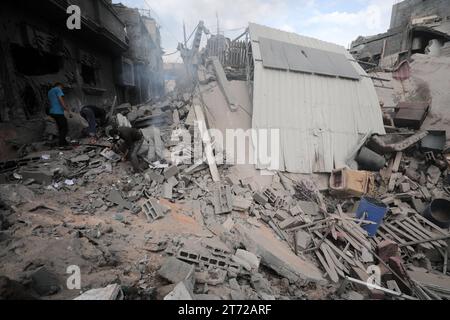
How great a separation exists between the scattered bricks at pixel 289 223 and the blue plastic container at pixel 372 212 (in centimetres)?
177

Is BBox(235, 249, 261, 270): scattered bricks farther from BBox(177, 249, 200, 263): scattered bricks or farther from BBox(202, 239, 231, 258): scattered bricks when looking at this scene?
BBox(177, 249, 200, 263): scattered bricks

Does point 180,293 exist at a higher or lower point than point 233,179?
lower

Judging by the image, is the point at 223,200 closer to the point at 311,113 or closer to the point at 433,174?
the point at 311,113

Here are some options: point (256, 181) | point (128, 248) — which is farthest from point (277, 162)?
point (128, 248)

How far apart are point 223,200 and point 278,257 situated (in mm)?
1824

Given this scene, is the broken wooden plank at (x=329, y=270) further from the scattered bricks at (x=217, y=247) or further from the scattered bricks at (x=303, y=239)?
the scattered bricks at (x=217, y=247)

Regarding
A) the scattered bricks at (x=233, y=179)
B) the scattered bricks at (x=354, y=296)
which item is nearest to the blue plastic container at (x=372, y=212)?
the scattered bricks at (x=354, y=296)

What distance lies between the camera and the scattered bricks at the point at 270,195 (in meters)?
5.85

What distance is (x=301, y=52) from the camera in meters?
8.75

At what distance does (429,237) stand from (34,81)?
1168 centimetres

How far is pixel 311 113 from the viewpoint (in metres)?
7.82

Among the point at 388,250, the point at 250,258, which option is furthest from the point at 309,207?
the point at 250,258
